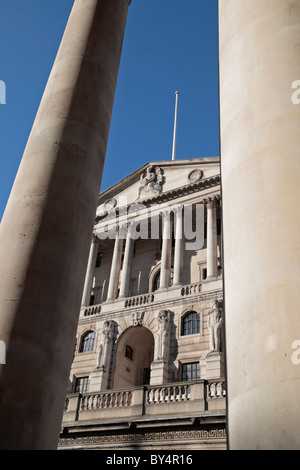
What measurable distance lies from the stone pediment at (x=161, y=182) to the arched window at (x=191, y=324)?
43.2 ft

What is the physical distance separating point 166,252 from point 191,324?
8.27m

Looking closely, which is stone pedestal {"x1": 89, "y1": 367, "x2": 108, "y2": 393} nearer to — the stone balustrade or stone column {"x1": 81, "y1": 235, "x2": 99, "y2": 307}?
the stone balustrade

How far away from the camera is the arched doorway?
40375 mm

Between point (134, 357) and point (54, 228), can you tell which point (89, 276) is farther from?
point (54, 228)

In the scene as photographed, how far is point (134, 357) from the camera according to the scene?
42.8 meters

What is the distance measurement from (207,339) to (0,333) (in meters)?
33.4

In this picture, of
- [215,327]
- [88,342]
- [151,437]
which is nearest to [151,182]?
[88,342]

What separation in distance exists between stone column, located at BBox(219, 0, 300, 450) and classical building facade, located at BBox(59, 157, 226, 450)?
74.6 ft

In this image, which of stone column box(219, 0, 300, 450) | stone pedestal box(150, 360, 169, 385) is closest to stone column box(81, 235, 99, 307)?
stone pedestal box(150, 360, 169, 385)

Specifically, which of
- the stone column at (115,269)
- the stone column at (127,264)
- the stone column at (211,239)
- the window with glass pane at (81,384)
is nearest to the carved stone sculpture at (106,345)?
the window with glass pane at (81,384)

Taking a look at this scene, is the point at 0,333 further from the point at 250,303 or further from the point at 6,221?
the point at 250,303

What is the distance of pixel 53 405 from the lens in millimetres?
5430

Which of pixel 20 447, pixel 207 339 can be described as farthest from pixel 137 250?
pixel 20 447

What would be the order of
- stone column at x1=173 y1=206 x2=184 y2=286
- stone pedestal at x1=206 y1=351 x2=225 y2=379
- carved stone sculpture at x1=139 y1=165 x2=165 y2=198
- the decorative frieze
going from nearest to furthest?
the decorative frieze, stone pedestal at x1=206 y1=351 x2=225 y2=379, stone column at x1=173 y1=206 x2=184 y2=286, carved stone sculpture at x1=139 y1=165 x2=165 y2=198
